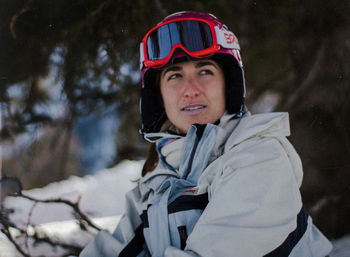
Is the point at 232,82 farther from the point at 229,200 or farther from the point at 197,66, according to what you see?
the point at 229,200

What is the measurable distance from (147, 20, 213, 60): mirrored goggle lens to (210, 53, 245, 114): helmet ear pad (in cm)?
11

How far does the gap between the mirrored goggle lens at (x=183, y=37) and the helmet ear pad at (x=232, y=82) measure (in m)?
0.11

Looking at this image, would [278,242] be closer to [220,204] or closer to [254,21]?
[220,204]

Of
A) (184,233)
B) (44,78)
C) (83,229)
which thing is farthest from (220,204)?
(44,78)

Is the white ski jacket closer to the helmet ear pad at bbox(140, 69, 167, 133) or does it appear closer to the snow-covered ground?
the helmet ear pad at bbox(140, 69, 167, 133)

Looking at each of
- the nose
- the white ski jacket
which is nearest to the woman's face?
the nose

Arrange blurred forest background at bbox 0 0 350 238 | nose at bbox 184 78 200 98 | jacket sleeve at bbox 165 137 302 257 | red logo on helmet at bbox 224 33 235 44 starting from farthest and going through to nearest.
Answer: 1. blurred forest background at bbox 0 0 350 238
2. red logo on helmet at bbox 224 33 235 44
3. nose at bbox 184 78 200 98
4. jacket sleeve at bbox 165 137 302 257

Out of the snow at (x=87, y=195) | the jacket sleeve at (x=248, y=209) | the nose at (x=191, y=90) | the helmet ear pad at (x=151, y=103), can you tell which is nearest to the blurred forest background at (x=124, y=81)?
the snow at (x=87, y=195)

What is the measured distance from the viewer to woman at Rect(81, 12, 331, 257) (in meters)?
1.03

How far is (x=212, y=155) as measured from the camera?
128 cm

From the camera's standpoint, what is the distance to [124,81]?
233 cm

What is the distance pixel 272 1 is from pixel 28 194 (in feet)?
6.78

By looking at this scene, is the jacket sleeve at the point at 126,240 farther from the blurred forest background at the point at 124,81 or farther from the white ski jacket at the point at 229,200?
the blurred forest background at the point at 124,81

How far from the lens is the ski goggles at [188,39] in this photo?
4.67 ft
